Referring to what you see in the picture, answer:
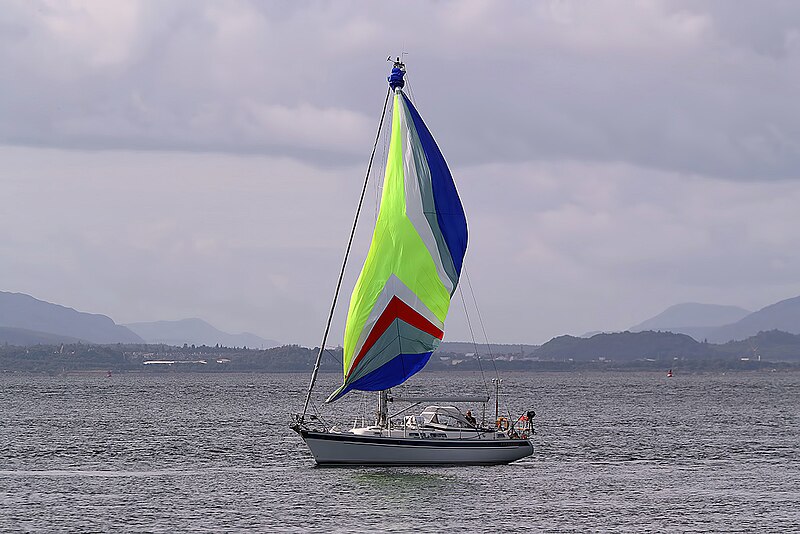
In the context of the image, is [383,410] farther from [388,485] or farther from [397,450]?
[388,485]

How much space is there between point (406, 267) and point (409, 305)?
1.98 metres

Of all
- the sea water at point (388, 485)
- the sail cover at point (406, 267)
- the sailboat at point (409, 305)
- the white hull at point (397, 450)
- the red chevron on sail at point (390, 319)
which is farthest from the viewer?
the sail cover at point (406, 267)

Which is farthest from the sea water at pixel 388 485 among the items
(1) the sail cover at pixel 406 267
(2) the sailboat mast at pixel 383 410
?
(1) the sail cover at pixel 406 267

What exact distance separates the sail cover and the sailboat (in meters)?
0.05

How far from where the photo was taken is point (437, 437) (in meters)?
64.6

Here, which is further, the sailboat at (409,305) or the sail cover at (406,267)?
the sail cover at (406,267)

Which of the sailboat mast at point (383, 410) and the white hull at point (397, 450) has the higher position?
the sailboat mast at point (383, 410)

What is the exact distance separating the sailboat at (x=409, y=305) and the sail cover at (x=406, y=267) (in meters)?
0.05

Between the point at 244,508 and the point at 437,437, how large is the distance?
12.8m

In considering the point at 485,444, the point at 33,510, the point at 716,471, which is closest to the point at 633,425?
the point at 716,471

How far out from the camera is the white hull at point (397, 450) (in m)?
63.2

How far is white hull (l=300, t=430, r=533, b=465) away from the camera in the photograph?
6316 centimetres

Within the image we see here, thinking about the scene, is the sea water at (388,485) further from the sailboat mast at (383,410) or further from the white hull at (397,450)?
the sailboat mast at (383,410)

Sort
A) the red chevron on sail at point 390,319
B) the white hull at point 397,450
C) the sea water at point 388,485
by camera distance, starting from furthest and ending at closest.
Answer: the red chevron on sail at point 390,319 < the white hull at point 397,450 < the sea water at point 388,485
